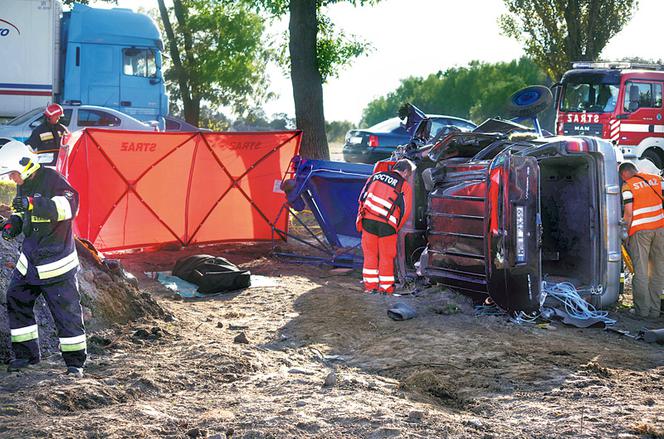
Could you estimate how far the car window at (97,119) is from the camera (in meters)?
19.1

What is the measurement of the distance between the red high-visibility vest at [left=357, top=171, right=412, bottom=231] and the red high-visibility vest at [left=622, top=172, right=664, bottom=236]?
224cm

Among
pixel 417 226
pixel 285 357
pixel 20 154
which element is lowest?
pixel 285 357

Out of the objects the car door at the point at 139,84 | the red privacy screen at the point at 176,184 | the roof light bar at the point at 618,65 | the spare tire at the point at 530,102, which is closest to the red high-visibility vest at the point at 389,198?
the spare tire at the point at 530,102

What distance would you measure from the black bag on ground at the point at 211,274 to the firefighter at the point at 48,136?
156 inches

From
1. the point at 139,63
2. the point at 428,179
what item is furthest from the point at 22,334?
the point at 139,63

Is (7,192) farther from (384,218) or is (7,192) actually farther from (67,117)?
(384,218)

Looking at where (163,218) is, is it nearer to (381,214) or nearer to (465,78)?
(381,214)

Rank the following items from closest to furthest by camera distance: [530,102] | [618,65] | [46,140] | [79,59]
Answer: [530,102], [46,140], [618,65], [79,59]

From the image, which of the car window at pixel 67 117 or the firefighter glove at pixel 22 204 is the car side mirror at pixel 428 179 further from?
Result: the car window at pixel 67 117

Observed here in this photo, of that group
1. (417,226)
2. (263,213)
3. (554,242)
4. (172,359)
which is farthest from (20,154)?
(263,213)

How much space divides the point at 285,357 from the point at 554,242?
3.75m

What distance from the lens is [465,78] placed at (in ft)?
128

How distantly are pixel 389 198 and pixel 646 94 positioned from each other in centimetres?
1192

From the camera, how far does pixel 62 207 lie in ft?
21.1
